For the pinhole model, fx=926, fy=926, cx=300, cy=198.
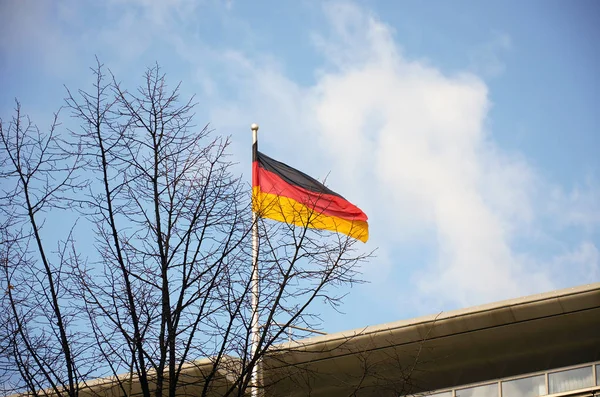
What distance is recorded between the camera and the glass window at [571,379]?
17.4m

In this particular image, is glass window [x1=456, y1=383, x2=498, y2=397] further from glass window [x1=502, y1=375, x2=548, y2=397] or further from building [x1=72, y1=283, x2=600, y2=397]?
glass window [x1=502, y1=375, x2=548, y2=397]

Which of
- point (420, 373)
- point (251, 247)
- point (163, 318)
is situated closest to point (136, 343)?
point (163, 318)

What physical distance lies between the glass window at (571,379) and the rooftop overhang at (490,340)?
8.1 inches

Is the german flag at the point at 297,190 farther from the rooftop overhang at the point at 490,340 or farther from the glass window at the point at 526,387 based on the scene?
the glass window at the point at 526,387

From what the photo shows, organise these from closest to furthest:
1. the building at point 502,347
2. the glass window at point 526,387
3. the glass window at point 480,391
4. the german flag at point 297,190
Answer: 1. the german flag at point 297,190
2. the building at point 502,347
3. the glass window at point 526,387
4. the glass window at point 480,391

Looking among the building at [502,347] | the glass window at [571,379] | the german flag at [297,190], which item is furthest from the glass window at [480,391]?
the german flag at [297,190]

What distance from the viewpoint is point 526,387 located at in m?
17.8

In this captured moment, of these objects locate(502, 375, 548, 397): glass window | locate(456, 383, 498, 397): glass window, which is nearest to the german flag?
locate(456, 383, 498, 397): glass window

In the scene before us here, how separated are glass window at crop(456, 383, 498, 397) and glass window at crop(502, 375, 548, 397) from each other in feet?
0.58

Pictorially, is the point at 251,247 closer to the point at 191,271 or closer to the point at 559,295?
the point at 191,271

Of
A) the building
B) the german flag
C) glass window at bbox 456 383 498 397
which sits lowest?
glass window at bbox 456 383 498 397

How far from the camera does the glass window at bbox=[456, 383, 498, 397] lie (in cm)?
1800

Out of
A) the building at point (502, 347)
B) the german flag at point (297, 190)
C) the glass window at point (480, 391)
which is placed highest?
the german flag at point (297, 190)

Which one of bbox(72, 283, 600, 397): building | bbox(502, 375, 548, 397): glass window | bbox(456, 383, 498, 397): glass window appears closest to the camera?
bbox(72, 283, 600, 397): building
